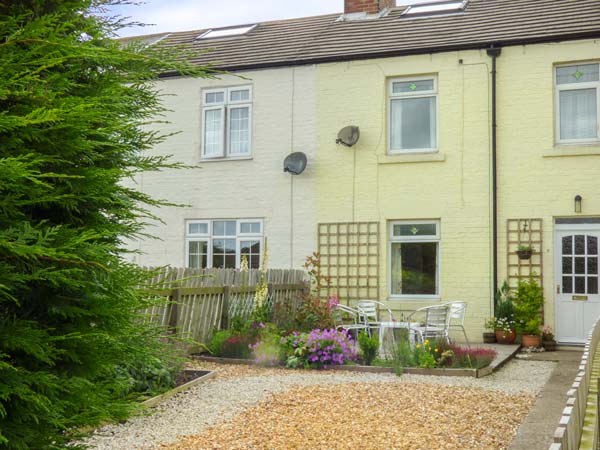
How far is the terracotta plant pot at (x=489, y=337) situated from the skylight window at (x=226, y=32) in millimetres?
8838

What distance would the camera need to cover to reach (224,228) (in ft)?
50.4

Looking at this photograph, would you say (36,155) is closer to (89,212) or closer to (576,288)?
(89,212)

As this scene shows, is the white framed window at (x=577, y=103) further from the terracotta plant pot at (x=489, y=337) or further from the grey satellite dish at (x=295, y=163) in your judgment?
the grey satellite dish at (x=295, y=163)

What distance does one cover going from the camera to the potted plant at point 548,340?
12.5 m

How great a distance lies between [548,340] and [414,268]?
2792 millimetres

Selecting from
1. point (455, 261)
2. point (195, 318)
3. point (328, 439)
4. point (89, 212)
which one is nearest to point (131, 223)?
→ point (89, 212)

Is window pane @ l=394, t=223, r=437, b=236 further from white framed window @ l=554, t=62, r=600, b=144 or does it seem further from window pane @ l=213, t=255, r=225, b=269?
window pane @ l=213, t=255, r=225, b=269

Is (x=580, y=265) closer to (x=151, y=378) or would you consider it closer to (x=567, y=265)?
(x=567, y=265)

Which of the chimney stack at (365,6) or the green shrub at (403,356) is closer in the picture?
the green shrub at (403,356)

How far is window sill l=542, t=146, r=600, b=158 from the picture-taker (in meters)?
12.8

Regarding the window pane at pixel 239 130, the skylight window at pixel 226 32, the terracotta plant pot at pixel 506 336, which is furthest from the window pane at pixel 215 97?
the terracotta plant pot at pixel 506 336

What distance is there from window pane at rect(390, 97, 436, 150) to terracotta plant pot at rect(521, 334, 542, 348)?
4.04m

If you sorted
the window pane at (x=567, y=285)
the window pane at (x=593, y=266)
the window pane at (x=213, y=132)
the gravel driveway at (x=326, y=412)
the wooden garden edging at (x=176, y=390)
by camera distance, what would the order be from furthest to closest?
the window pane at (x=213, y=132) → the window pane at (x=567, y=285) → the window pane at (x=593, y=266) → the wooden garden edging at (x=176, y=390) → the gravel driveway at (x=326, y=412)

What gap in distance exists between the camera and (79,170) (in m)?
2.66
